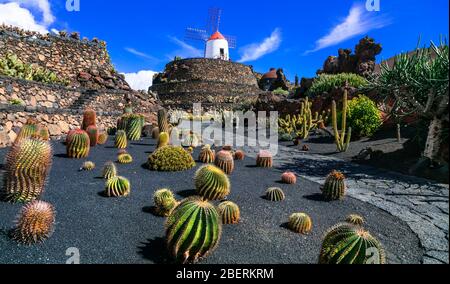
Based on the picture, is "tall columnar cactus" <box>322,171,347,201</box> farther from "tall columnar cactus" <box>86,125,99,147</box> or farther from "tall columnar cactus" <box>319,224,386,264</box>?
"tall columnar cactus" <box>86,125,99,147</box>

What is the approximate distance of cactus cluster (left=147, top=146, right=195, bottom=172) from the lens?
8.77 m

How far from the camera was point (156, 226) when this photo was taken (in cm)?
499

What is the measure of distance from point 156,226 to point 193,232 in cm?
137

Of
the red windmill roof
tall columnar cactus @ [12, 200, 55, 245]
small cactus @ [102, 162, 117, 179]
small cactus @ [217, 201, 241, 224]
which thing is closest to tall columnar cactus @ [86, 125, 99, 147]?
small cactus @ [102, 162, 117, 179]

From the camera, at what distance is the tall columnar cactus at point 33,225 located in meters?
4.09

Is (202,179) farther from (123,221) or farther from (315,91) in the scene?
(315,91)

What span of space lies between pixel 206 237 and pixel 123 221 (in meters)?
1.90

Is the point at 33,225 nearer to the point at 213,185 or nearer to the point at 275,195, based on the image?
the point at 213,185

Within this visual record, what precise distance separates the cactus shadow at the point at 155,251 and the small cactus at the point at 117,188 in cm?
214

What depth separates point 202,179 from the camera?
6359 mm

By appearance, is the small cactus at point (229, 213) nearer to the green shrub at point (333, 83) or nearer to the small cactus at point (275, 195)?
the small cactus at point (275, 195)

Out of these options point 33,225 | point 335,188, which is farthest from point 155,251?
point 335,188

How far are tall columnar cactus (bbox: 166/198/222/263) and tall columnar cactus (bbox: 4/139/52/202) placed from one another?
9.75 feet

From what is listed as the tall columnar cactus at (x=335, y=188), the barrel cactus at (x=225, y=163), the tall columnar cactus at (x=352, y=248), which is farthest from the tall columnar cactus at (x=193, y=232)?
the barrel cactus at (x=225, y=163)
